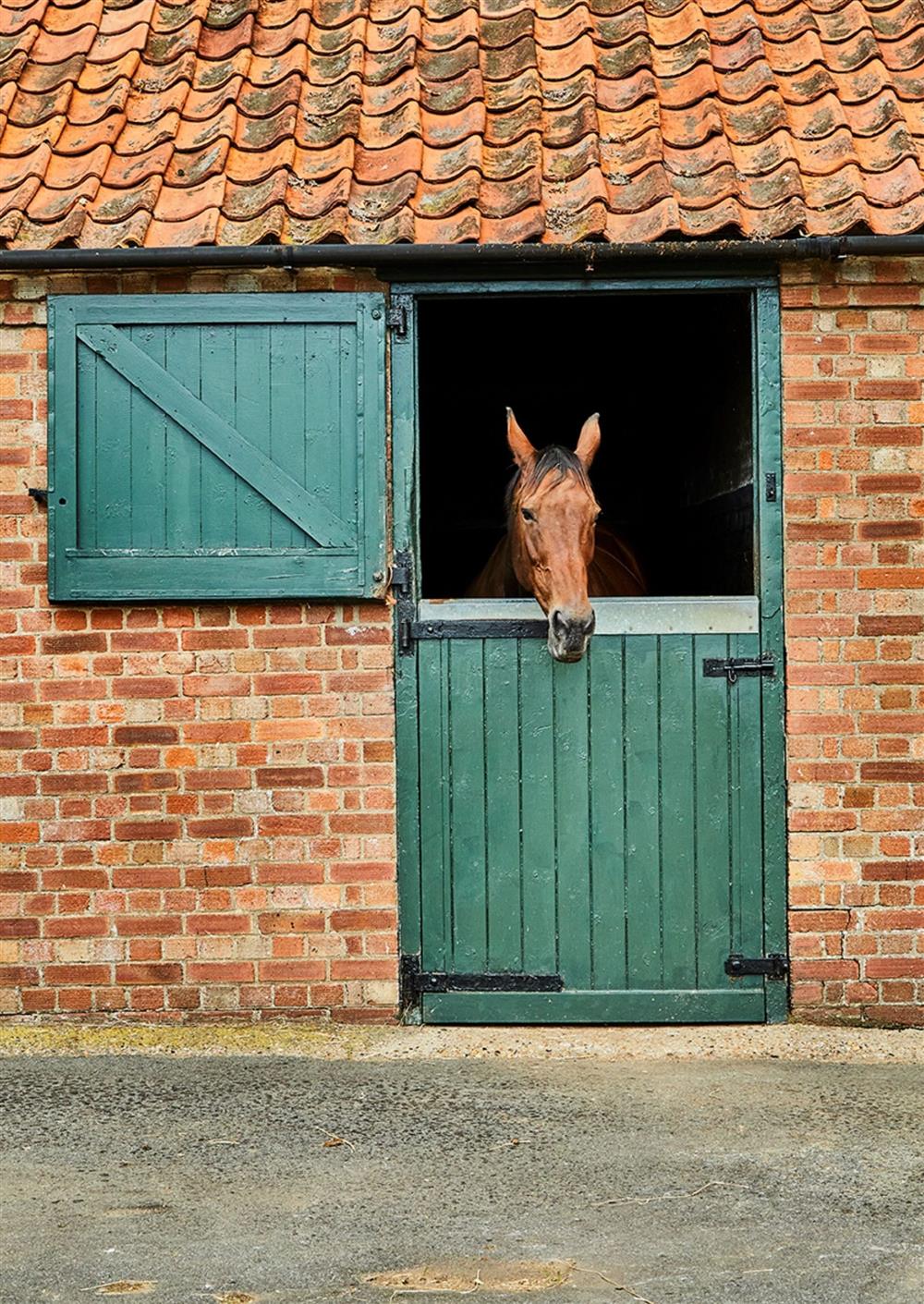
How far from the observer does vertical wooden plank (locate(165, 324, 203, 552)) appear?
A: 6348 millimetres

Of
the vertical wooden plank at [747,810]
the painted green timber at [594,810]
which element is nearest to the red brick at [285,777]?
the painted green timber at [594,810]

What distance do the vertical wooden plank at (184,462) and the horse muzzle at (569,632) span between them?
146 centimetres

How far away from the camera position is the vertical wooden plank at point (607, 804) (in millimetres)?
6406

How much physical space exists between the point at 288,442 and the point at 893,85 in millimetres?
2906

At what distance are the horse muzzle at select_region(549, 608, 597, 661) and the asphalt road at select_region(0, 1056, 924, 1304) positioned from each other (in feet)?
4.96

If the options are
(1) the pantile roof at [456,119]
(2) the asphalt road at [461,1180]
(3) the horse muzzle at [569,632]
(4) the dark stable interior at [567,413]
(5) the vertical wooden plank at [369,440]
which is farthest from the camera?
(4) the dark stable interior at [567,413]

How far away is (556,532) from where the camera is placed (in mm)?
6027

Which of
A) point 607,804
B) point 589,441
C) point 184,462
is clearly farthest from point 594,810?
point 184,462

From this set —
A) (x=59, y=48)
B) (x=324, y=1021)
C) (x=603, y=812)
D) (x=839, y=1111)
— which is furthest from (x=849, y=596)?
(x=59, y=48)

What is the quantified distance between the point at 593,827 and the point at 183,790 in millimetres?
1606

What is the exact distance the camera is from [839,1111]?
5434mm

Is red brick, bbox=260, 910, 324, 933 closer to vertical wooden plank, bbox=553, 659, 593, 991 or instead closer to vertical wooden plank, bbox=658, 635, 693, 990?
vertical wooden plank, bbox=553, 659, 593, 991

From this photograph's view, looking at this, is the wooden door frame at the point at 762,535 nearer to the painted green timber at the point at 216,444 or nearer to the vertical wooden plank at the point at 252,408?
the painted green timber at the point at 216,444

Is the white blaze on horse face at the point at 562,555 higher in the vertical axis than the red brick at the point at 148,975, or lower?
higher
